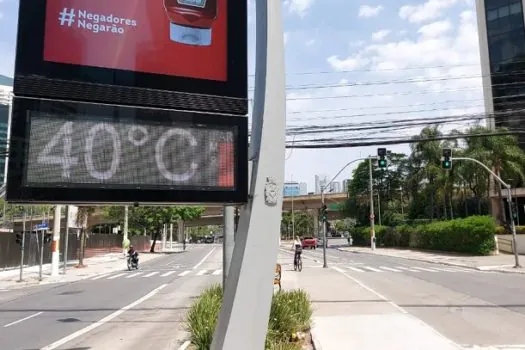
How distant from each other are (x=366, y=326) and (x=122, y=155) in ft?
23.4

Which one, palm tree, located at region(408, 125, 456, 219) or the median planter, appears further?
palm tree, located at region(408, 125, 456, 219)

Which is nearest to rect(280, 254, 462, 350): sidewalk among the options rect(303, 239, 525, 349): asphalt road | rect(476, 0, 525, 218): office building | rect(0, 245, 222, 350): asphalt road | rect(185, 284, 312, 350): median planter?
rect(185, 284, 312, 350): median planter

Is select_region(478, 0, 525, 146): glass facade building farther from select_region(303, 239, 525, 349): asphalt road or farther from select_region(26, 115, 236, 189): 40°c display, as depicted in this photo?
select_region(26, 115, 236, 189): 40°c display

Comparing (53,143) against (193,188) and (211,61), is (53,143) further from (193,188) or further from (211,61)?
(211,61)

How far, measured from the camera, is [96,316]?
13664mm

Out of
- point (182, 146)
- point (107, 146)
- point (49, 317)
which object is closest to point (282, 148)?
point (182, 146)

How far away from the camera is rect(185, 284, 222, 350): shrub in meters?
7.90

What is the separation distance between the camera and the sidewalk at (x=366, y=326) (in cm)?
867

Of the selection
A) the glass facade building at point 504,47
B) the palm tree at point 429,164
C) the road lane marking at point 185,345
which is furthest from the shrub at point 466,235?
the road lane marking at point 185,345

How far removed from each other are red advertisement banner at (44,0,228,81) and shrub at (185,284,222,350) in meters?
4.09

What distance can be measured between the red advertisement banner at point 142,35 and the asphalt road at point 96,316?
19.3ft

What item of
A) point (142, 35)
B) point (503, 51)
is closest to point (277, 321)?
point (142, 35)

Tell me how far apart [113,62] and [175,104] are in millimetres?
737

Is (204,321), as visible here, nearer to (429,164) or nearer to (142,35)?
(142,35)
